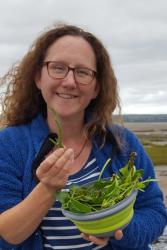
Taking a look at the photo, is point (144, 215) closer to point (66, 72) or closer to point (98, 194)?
point (98, 194)

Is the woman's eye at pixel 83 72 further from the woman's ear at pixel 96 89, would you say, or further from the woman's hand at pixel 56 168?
the woman's hand at pixel 56 168

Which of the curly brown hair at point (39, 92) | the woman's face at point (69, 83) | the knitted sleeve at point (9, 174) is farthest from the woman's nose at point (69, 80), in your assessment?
the knitted sleeve at point (9, 174)

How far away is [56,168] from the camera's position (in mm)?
2701

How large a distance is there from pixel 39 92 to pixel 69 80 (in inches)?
23.1

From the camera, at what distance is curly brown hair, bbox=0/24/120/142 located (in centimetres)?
349

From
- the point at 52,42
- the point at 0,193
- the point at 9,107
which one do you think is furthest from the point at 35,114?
the point at 0,193

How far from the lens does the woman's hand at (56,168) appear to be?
8.79 feet

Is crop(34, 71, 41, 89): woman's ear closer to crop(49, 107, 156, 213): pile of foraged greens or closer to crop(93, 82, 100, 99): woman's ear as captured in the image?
crop(93, 82, 100, 99): woman's ear

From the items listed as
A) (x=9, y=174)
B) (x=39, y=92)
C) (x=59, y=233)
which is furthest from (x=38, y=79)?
(x=59, y=233)

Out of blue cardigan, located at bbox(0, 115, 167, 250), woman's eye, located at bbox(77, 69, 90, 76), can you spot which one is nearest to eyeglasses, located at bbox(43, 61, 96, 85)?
woman's eye, located at bbox(77, 69, 90, 76)

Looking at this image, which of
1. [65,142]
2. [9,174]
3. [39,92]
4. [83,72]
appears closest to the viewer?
[9,174]

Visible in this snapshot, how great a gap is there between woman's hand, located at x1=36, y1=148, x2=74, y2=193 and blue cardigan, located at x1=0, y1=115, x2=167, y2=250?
414mm

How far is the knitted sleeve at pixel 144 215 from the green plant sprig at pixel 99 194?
424 mm

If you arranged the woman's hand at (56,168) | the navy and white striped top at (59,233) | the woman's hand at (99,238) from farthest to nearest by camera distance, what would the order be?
the navy and white striped top at (59,233) < the woman's hand at (99,238) < the woman's hand at (56,168)
